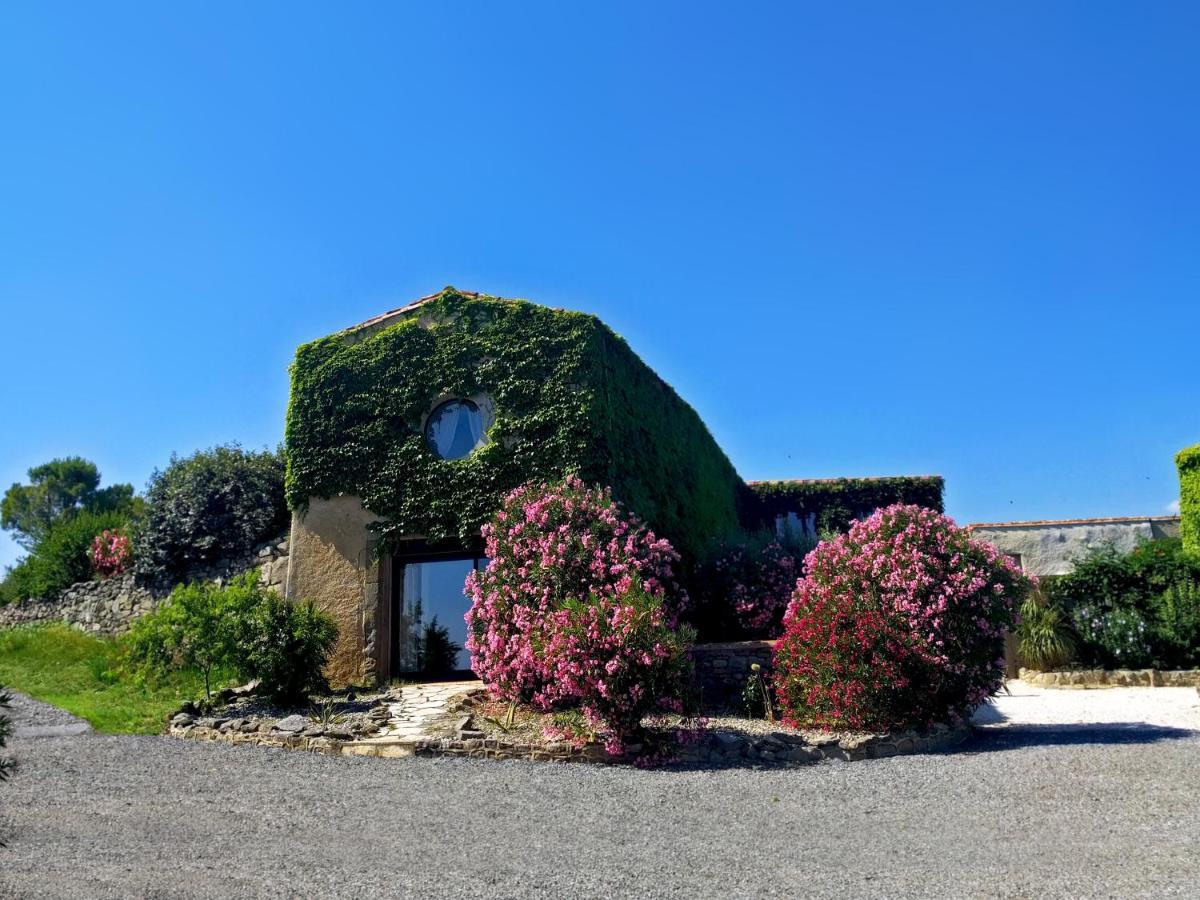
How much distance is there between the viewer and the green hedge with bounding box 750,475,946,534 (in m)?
26.2

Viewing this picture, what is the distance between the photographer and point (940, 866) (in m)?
5.80

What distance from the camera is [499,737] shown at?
983cm

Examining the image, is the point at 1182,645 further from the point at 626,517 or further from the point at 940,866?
the point at 940,866

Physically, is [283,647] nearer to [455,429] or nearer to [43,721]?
[43,721]

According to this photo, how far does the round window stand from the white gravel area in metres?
8.53

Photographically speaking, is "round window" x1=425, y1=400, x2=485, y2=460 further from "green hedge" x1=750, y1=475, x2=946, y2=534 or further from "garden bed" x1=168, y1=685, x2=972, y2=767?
"green hedge" x1=750, y1=475, x2=946, y2=534

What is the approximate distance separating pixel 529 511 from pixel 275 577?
6470mm

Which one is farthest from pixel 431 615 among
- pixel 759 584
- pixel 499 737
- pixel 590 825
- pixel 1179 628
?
pixel 1179 628

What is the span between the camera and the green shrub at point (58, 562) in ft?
69.4

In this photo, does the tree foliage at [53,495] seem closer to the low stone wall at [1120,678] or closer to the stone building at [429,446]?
the stone building at [429,446]

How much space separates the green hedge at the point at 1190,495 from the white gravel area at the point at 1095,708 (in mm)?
5884

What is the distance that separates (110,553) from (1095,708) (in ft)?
64.8

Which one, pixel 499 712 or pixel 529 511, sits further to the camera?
pixel 529 511

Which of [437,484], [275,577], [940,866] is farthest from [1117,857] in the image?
[275,577]
